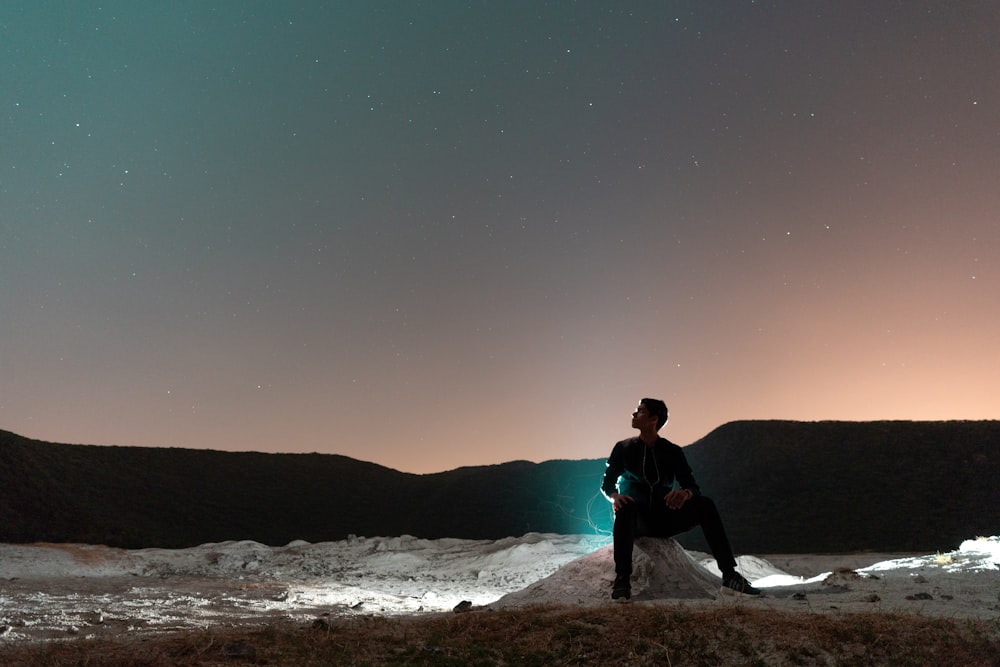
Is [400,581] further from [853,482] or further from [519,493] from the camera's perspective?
[853,482]

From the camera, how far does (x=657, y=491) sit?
6.93 metres

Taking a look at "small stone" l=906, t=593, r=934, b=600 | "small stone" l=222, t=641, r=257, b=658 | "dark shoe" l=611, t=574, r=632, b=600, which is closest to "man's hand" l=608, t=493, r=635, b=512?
"dark shoe" l=611, t=574, r=632, b=600

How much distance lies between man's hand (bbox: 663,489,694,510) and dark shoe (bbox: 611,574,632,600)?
736mm

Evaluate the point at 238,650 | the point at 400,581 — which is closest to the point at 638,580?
the point at 238,650

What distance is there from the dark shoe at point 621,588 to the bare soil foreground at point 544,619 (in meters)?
0.21

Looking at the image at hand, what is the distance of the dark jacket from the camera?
6938mm

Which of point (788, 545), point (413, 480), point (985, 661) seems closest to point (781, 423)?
point (788, 545)

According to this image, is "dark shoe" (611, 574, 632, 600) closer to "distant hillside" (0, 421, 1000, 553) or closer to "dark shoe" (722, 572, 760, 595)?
"dark shoe" (722, 572, 760, 595)

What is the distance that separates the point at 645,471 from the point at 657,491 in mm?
206

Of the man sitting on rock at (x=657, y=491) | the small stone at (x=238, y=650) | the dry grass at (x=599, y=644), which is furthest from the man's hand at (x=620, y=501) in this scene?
the small stone at (x=238, y=650)

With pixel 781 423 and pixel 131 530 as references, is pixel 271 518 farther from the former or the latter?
pixel 781 423

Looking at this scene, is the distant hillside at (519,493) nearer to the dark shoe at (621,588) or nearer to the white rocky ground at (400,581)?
the white rocky ground at (400,581)

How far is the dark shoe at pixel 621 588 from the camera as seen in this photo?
6.28 meters

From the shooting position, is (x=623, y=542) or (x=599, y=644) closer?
(x=599, y=644)
